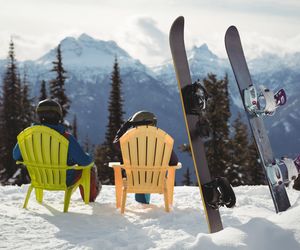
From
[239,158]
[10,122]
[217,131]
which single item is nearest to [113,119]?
[10,122]

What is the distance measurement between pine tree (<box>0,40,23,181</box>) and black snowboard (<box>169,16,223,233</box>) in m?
28.2

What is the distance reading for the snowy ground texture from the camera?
357cm

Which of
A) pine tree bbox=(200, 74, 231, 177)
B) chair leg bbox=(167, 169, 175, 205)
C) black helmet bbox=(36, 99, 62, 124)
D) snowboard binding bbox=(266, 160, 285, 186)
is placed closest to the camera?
snowboard binding bbox=(266, 160, 285, 186)

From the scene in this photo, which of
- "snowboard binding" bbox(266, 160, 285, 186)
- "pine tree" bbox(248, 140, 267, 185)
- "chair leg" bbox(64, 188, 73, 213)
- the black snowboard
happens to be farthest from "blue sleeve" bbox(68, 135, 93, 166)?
"pine tree" bbox(248, 140, 267, 185)

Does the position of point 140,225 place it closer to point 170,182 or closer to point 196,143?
point 170,182

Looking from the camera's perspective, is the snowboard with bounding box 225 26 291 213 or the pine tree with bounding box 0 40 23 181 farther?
the pine tree with bounding box 0 40 23 181

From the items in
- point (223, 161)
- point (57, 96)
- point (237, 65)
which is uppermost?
point (57, 96)

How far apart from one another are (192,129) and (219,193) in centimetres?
74

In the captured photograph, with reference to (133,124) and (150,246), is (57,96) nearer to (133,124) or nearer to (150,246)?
(133,124)

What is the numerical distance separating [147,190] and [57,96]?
24272 millimetres

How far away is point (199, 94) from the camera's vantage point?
196 inches

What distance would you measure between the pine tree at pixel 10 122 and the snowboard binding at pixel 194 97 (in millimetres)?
28458

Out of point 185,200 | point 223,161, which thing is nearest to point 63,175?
point 185,200

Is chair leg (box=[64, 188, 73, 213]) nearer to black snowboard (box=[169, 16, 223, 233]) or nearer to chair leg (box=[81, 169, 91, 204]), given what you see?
chair leg (box=[81, 169, 91, 204])
